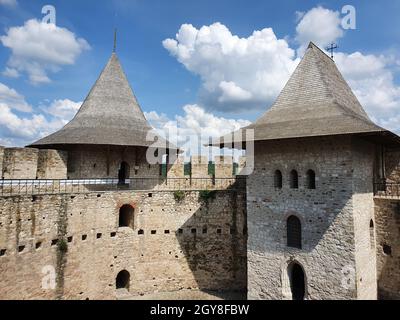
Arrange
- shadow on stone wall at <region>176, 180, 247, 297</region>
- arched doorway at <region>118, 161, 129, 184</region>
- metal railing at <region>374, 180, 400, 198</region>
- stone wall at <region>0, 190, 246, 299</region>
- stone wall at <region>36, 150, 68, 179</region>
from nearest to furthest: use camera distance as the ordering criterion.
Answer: stone wall at <region>0, 190, 246, 299</region> → metal railing at <region>374, 180, 400, 198</region> → stone wall at <region>36, 150, 68, 179</region> → shadow on stone wall at <region>176, 180, 247, 297</region> → arched doorway at <region>118, 161, 129, 184</region>

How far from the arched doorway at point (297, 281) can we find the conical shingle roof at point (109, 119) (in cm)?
809

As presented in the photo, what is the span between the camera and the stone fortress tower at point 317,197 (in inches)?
337

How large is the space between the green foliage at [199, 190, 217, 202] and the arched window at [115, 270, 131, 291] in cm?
456

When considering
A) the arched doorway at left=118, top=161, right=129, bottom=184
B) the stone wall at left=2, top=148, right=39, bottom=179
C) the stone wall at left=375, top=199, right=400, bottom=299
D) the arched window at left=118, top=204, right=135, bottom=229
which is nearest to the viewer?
the stone wall at left=375, top=199, right=400, bottom=299

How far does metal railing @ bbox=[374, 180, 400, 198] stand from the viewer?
10305mm

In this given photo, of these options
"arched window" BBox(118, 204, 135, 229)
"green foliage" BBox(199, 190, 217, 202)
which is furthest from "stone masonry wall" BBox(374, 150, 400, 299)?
"arched window" BBox(118, 204, 135, 229)

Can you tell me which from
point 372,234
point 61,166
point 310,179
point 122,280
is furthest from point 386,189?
point 61,166

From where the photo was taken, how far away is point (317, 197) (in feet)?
29.8

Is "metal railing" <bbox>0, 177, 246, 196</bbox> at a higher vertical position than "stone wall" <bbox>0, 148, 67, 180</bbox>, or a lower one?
lower

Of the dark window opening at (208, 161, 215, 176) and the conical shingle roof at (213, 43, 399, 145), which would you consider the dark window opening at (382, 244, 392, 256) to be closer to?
the conical shingle roof at (213, 43, 399, 145)

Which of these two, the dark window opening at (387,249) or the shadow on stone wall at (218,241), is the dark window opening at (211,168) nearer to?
the shadow on stone wall at (218,241)
